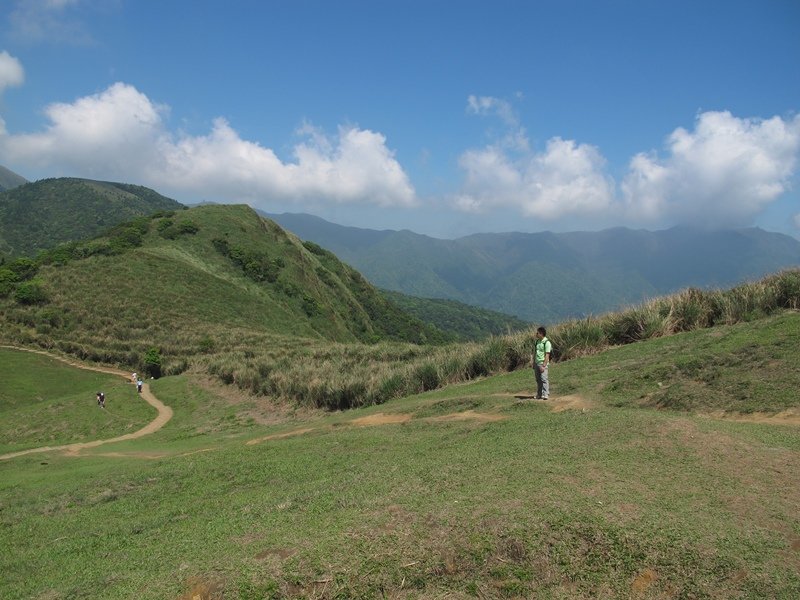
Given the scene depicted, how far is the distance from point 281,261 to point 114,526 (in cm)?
8106

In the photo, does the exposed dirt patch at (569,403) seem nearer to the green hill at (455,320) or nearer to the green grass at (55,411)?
the green grass at (55,411)

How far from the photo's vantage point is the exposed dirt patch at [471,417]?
11.7m

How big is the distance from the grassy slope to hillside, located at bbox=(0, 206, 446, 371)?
32773mm

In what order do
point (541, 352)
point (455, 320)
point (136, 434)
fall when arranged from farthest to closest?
point (455, 320), point (136, 434), point (541, 352)

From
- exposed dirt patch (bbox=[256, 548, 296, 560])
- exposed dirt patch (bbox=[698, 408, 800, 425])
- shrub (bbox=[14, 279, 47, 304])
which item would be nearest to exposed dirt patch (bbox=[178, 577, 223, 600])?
exposed dirt patch (bbox=[256, 548, 296, 560])

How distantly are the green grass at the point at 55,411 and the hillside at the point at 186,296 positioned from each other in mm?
8106

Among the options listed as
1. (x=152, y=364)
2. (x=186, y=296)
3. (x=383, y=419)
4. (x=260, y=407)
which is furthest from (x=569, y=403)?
(x=186, y=296)

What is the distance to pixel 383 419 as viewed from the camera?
1481 centimetres

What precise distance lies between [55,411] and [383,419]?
21697 millimetres

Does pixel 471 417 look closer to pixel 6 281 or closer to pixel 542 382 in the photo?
pixel 542 382

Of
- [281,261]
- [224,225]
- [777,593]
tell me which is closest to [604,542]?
[777,593]

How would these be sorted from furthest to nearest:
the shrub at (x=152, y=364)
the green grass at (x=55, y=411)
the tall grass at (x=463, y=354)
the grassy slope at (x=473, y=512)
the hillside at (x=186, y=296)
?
1. the hillside at (x=186, y=296)
2. the shrub at (x=152, y=364)
3. the green grass at (x=55, y=411)
4. the tall grass at (x=463, y=354)
5. the grassy slope at (x=473, y=512)

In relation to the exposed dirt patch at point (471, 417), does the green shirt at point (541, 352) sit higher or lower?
higher

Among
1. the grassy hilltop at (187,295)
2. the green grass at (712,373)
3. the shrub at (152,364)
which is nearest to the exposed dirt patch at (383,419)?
the green grass at (712,373)
